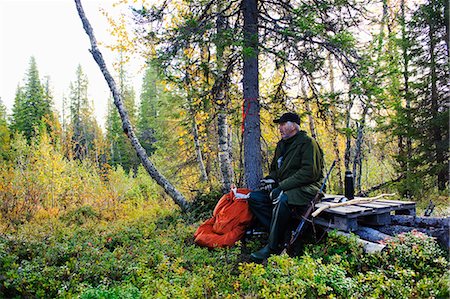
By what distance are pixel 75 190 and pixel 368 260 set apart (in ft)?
36.5

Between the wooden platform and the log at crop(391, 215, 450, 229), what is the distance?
0.16 metres

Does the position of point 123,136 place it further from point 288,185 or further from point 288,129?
point 288,185

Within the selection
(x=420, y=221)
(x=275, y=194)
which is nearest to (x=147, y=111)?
(x=275, y=194)

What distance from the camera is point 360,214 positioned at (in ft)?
14.9

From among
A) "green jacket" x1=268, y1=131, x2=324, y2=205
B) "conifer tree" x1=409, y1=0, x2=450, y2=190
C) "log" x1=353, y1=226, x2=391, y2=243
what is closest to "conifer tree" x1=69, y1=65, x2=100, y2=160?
"conifer tree" x1=409, y1=0, x2=450, y2=190

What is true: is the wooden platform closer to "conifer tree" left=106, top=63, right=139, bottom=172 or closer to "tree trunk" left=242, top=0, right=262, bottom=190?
"tree trunk" left=242, top=0, right=262, bottom=190

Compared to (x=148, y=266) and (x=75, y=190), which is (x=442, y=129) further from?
(x=75, y=190)

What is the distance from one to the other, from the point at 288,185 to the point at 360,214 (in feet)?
3.61

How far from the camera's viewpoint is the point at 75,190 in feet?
39.5

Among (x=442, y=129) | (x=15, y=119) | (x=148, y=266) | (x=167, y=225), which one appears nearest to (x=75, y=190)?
(x=167, y=225)

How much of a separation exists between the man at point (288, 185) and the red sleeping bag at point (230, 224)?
180mm

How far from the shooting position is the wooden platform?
4.54 metres

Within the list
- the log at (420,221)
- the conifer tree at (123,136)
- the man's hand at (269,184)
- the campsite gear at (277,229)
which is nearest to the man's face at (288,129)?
the man's hand at (269,184)

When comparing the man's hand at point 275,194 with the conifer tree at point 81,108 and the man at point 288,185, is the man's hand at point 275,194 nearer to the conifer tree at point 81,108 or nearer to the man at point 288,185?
the man at point 288,185
